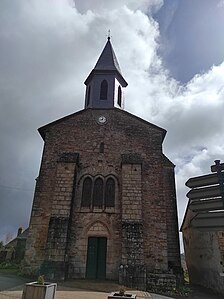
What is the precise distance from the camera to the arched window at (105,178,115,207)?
1440 cm

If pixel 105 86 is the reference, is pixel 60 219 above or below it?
below

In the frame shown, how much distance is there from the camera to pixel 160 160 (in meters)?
15.5

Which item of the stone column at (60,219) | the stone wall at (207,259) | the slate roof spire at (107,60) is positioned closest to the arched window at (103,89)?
the slate roof spire at (107,60)

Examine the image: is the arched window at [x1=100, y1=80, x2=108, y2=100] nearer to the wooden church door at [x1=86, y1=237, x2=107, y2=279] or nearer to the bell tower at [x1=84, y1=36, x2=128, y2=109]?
the bell tower at [x1=84, y1=36, x2=128, y2=109]

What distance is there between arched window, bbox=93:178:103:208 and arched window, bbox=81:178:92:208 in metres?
0.30

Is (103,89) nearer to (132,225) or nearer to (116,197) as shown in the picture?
(116,197)

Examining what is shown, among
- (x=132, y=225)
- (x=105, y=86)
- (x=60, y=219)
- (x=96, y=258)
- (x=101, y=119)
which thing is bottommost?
(x=96, y=258)

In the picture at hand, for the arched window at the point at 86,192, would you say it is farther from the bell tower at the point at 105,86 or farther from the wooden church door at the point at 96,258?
the bell tower at the point at 105,86

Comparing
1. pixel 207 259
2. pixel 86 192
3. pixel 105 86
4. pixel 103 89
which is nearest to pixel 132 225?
pixel 86 192

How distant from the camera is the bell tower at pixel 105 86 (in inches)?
726

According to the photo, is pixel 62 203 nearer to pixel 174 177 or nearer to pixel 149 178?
pixel 149 178

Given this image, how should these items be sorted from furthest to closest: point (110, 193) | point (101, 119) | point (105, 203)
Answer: point (101, 119)
point (110, 193)
point (105, 203)

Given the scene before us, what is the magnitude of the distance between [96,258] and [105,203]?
9.76 ft

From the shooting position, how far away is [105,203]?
14.4 meters
